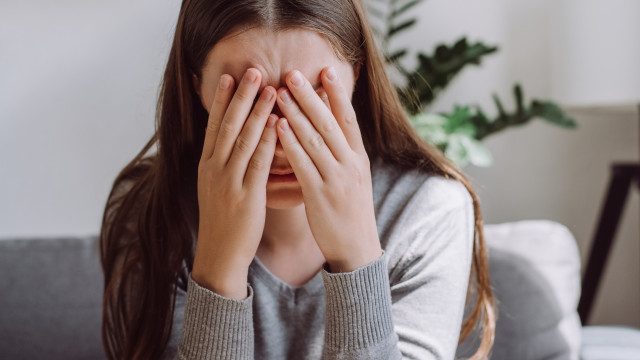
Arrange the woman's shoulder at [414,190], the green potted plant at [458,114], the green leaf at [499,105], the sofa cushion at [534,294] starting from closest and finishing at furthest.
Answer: the woman's shoulder at [414,190] → the sofa cushion at [534,294] → the green potted plant at [458,114] → the green leaf at [499,105]

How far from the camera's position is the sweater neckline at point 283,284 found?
851 mm

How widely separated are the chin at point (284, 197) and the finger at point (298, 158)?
2.6 inches

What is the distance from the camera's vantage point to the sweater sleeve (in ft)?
2.25

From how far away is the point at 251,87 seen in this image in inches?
24.6

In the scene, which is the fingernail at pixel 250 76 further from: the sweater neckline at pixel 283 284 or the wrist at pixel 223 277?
the sweater neckline at pixel 283 284

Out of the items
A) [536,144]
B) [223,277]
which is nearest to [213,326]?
[223,277]

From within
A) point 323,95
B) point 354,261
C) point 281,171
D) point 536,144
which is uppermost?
point 323,95

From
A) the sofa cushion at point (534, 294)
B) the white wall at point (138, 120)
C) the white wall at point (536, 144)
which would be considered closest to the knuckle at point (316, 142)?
the sofa cushion at point (534, 294)

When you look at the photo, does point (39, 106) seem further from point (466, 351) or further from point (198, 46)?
point (466, 351)

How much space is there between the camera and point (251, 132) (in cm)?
66

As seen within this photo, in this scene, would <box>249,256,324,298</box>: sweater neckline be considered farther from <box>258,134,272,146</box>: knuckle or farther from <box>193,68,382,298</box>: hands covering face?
<box>258,134,272,146</box>: knuckle

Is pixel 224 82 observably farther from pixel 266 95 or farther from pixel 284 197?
pixel 284 197

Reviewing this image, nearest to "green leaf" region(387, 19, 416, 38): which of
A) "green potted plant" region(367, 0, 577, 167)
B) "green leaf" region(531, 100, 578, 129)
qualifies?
"green potted plant" region(367, 0, 577, 167)

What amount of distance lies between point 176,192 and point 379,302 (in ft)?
1.25
